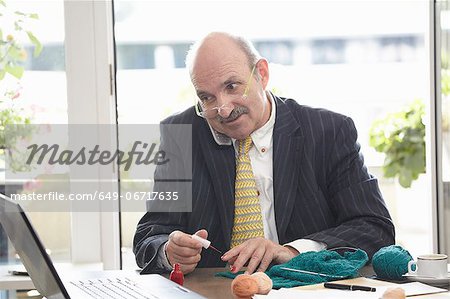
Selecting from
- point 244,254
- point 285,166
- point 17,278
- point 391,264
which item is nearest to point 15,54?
point 17,278

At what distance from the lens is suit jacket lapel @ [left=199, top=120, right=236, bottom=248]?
97.3 inches

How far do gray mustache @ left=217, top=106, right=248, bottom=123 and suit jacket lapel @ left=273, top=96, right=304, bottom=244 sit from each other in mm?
115

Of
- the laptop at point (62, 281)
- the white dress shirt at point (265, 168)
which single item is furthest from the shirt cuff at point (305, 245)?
the laptop at point (62, 281)

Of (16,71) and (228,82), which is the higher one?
(16,71)

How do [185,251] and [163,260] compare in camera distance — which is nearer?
[185,251]

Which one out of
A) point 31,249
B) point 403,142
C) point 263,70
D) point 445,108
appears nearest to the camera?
point 31,249

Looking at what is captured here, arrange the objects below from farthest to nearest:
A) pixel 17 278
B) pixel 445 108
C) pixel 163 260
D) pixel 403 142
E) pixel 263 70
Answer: pixel 403 142, pixel 445 108, pixel 17 278, pixel 263 70, pixel 163 260

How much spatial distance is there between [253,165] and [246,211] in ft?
0.52

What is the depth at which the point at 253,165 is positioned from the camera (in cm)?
258

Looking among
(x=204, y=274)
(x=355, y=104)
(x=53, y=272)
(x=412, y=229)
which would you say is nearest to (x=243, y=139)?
(x=204, y=274)

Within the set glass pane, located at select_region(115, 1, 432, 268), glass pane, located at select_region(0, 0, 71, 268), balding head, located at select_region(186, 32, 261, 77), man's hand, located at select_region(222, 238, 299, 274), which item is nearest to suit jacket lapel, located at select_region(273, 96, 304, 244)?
balding head, located at select_region(186, 32, 261, 77)

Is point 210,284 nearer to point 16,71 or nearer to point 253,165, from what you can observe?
point 253,165

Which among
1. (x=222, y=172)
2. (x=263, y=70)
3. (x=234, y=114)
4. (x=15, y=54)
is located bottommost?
(x=222, y=172)

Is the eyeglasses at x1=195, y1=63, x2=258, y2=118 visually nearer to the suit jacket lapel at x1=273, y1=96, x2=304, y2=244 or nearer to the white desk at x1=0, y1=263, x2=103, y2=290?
the suit jacket lapel at x1=273, y1=96, x2=304, y2=244
